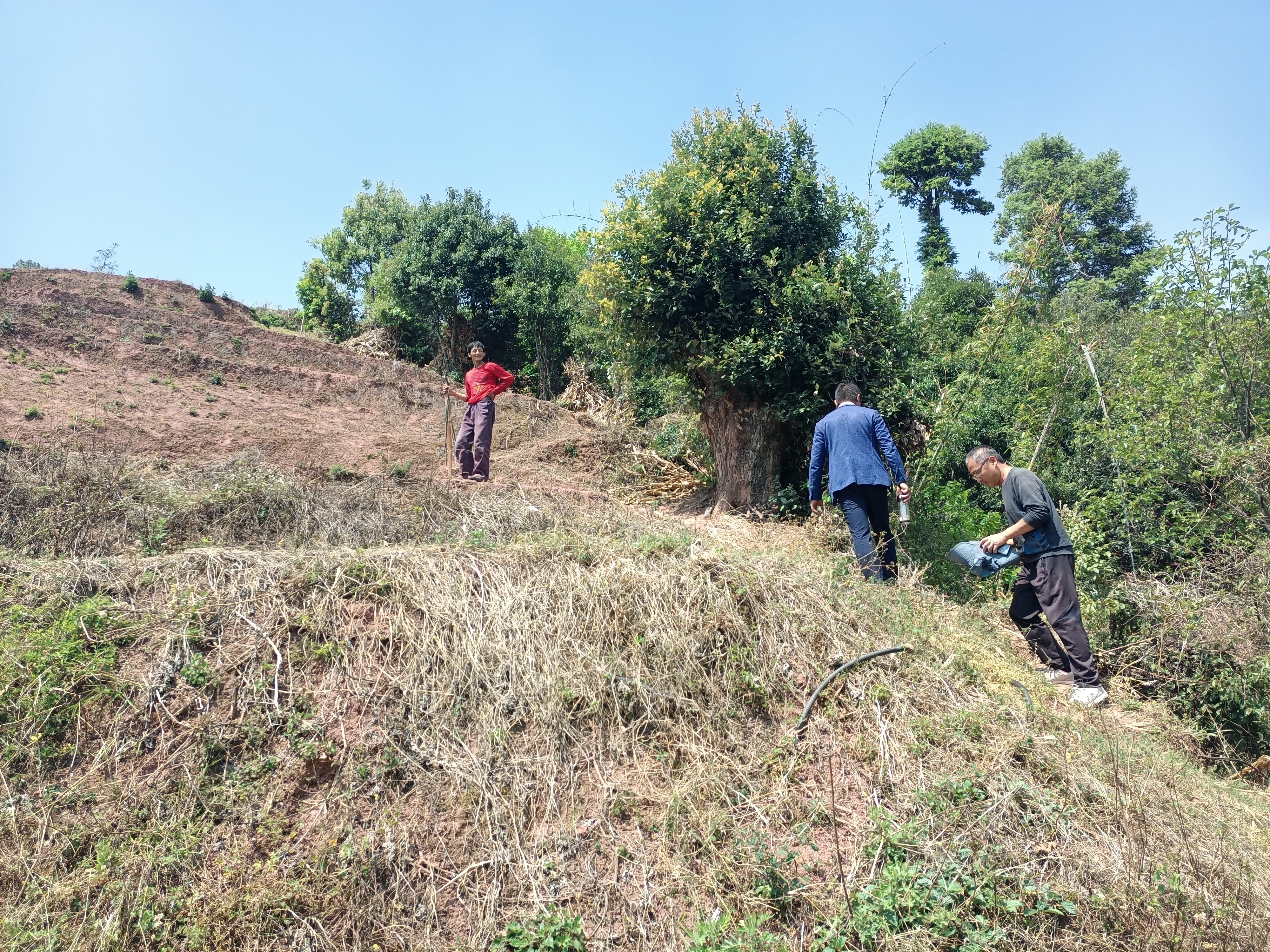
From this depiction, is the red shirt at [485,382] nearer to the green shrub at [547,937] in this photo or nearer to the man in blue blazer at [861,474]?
the man in blue blazer at [861,474]

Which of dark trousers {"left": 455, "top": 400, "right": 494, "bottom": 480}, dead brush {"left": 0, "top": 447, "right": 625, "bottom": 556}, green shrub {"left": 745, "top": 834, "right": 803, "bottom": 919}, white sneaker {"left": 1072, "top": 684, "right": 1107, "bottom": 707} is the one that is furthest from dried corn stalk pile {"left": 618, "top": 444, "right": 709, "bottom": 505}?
green shrub {"left": 745, "top": 834, "right": 803, "bottom": 919}

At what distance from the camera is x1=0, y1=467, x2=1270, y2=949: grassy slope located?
320cm

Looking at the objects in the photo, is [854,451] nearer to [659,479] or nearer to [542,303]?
[659,479]

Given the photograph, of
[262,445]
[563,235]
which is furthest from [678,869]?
[563,235]

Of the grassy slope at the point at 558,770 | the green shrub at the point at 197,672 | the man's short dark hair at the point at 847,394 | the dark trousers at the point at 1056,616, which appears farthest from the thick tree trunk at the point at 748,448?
the green shrub at the point at 197,672

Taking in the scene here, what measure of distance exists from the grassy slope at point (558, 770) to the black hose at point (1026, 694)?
4cm

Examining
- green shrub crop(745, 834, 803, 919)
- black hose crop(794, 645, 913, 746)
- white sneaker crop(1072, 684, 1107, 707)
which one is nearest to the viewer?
green shrub crop(745, 834, 803, 919)

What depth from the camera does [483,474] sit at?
7.93m

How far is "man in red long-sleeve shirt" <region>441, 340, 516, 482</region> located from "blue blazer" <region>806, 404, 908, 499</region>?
339 cm

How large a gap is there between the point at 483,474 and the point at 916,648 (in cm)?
485

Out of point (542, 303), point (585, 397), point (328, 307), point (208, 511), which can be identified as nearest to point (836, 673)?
point (208, 511)

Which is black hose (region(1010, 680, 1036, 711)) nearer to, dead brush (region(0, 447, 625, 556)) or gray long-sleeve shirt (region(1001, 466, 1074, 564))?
gray long-sleeve shirt (region(1001, 466, 1074, 564))

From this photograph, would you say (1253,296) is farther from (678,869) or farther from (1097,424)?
(678,869)

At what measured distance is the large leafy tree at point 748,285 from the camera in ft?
25.2
